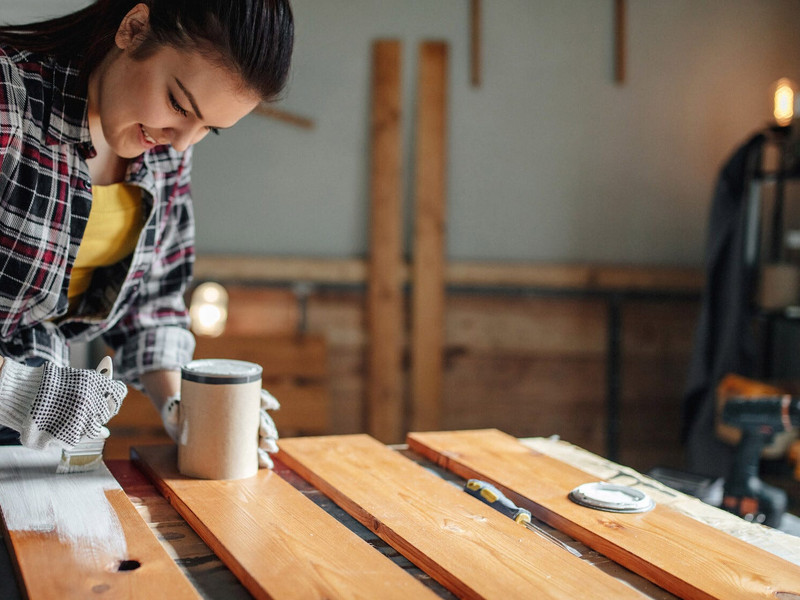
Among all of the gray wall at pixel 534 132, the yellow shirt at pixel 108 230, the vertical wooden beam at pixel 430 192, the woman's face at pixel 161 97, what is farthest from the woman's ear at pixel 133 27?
the vertical wooden beam at pixel 430 192

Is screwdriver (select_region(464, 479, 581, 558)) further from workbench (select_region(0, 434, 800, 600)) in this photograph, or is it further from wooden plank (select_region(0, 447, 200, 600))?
wooden plank (select_region(0, 447, 200, 600))

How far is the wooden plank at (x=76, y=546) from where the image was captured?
812 mm

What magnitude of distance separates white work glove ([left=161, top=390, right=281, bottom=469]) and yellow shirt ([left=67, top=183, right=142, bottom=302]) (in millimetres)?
280

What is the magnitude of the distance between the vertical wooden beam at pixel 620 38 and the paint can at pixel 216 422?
8.64 ft

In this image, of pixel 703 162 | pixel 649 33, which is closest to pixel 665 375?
pixel 703 162

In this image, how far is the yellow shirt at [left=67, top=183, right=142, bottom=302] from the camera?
1398 millimetres

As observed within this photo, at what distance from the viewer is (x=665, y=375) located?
3.49 m

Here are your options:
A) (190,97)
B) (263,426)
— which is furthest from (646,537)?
(190,97)

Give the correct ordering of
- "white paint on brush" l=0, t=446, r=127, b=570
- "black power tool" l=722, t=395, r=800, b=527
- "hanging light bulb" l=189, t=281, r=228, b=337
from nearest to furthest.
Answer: "white paint on brush" l=0, t=446, r=127, b=570 → "black power tool" l=722, t=395, r=800, b=527 → "hanging light bulb" l=189, t=281, r=228, b=337

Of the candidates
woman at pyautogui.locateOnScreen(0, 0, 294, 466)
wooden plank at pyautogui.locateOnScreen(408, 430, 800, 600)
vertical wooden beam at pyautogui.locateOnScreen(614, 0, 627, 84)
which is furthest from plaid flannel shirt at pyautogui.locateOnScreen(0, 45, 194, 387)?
vertical wooden beam at pyautogui.locateOnScreen(614, 0, 627, 84)

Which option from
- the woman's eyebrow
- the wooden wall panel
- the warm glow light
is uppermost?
the warm glow light

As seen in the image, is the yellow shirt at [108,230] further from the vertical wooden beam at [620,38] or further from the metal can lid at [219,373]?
the vertical wooden beam at [620,38]

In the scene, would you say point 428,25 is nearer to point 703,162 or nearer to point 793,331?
point 703,162

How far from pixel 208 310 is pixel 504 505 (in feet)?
6.54
